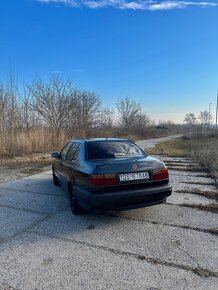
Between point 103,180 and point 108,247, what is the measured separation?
107 centimetres

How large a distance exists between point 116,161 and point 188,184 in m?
4.03

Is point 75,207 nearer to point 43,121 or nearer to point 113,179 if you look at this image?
point 113,179

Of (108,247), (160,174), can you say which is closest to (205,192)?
(160,174)

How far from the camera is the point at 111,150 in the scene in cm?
542

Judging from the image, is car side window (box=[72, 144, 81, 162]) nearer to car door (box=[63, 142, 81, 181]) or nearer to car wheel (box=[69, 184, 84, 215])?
car door (box=[63, 142, 81, 181])

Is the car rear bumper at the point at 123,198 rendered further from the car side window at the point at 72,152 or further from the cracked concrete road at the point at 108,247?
the car side window at the point at 72,152

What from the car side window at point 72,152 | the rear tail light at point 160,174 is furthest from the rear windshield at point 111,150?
the rear tail light at point 160,174

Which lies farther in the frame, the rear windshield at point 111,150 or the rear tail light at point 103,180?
the rear windshield at point 111,150

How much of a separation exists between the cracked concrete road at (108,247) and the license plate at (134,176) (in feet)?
2.73

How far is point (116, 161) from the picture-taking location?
4.79 m

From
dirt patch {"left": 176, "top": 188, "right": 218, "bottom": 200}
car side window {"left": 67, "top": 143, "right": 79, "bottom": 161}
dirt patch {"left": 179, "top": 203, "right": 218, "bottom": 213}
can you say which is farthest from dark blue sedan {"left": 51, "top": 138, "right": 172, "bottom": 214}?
dirt patch {"left": 176, "top": 188, "right": 218, "bottom": 200}

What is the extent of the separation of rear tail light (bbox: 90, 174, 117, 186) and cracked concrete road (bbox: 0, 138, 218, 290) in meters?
0.80

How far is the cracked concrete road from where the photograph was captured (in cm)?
301

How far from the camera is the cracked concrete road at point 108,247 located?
9.89 feet
